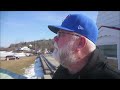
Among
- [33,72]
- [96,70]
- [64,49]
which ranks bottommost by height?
[33,72]

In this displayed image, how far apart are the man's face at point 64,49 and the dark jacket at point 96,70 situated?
77mm

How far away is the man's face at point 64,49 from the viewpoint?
1675 millimetres

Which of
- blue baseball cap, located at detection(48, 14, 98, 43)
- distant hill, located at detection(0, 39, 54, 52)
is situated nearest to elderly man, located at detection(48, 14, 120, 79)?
blue baseball cap, located at detection(48, 14, 98, 43)

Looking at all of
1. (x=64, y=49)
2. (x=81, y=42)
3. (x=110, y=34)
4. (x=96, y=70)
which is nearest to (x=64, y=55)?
(x=64, y=49)

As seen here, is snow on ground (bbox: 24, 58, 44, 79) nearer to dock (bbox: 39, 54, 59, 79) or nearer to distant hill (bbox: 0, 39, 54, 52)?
dock (bbox: 39, 54, 59, 79)

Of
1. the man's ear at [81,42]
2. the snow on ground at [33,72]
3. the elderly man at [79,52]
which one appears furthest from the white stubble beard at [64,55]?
the snow on ground at [33,72]

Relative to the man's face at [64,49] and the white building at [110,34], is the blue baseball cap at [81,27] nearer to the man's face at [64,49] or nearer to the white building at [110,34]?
the man's face at [64,49]

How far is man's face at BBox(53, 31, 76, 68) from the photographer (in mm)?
1675

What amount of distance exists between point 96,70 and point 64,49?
317 millimetres

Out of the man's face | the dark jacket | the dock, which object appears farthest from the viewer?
the dock

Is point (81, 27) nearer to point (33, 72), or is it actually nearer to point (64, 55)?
point (64, 55)

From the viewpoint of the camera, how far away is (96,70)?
5.05 feet

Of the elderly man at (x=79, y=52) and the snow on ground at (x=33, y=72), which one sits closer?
the elderly man at (x=79, y=52)
